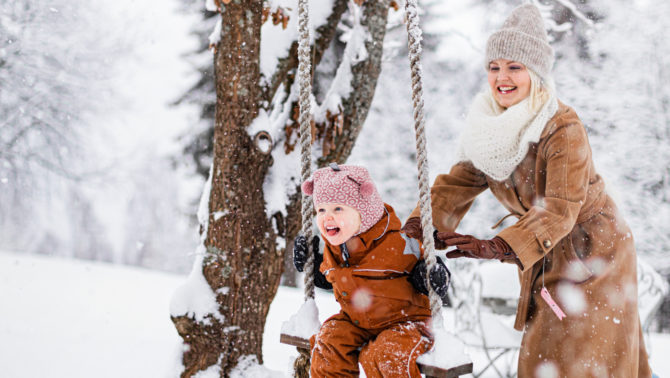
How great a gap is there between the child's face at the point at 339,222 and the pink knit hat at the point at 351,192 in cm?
2

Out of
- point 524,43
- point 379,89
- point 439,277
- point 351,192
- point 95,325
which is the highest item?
point 379,89

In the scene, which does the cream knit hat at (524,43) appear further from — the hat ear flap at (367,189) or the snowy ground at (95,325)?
the snowy ground at (95,325)

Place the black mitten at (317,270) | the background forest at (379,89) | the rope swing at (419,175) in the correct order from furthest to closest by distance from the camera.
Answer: the background forest at (379,89) → the black mitten at (317,270) → the rope swing at (419,175)

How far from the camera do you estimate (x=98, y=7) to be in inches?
359

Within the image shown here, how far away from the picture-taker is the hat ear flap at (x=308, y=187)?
187 centimetres

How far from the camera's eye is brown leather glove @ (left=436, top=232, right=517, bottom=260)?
4.97ft

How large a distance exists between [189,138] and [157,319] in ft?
8.85

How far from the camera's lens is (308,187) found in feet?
6.17

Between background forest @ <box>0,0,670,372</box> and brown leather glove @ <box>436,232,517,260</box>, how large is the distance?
6.07 m

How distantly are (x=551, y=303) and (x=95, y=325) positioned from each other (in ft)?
20.9

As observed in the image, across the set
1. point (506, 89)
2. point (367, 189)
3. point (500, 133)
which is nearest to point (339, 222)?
point (367, 189)

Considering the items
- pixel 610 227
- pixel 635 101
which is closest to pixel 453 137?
pixel 635 101

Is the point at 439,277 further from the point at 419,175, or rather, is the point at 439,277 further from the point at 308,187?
the point at 308,187

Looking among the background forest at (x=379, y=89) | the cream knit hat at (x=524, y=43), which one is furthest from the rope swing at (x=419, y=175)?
the background forest at (x=379, y=89)
